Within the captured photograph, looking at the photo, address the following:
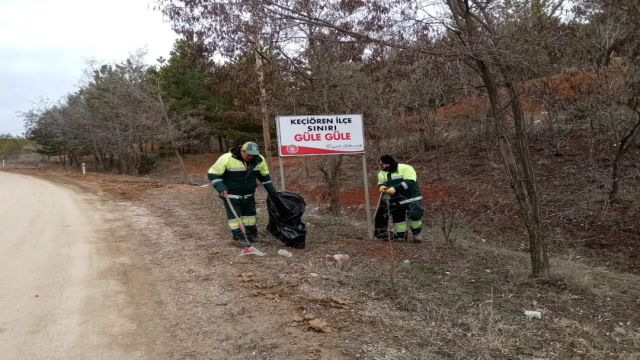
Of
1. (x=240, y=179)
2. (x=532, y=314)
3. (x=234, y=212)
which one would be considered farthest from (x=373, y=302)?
(x=240, y=179)

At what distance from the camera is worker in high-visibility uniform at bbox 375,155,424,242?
27.9 feet

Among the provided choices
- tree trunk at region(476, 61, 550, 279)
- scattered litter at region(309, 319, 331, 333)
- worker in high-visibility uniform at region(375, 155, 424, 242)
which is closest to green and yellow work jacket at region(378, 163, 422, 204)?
worker in high-visibility uniform at region(375, 155, 424, 242)

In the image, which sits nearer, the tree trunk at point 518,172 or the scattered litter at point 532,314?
the scattered litter at point 532,314

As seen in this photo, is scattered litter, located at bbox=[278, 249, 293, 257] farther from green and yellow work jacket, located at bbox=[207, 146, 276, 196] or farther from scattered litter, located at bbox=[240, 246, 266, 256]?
green and yellow work jacket, located at bbox=[207, 146, 276, 196]

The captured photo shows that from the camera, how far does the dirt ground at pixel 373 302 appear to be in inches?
170

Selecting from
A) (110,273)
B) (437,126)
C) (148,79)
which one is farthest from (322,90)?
(148,79)

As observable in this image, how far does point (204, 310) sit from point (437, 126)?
1503 centimetres

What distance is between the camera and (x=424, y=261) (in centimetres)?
759

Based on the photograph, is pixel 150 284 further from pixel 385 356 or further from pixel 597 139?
pixel 597 139

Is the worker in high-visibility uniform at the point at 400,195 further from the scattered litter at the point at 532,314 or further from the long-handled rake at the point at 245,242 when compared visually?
the scattered litter at the point at 532,314

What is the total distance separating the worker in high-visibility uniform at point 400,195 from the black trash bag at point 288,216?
5.37ft

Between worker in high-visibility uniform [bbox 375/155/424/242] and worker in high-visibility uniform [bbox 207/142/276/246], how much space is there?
7.07 ft

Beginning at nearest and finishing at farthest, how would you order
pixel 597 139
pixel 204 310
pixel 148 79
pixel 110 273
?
pixel 204 310 → pixel 110 273 → pixel 597 139 → pixel 148 79

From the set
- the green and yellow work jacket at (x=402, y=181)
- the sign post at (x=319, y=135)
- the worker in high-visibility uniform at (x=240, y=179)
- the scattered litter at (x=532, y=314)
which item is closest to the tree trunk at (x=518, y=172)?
the scattered litter at (x=532, y=314)
